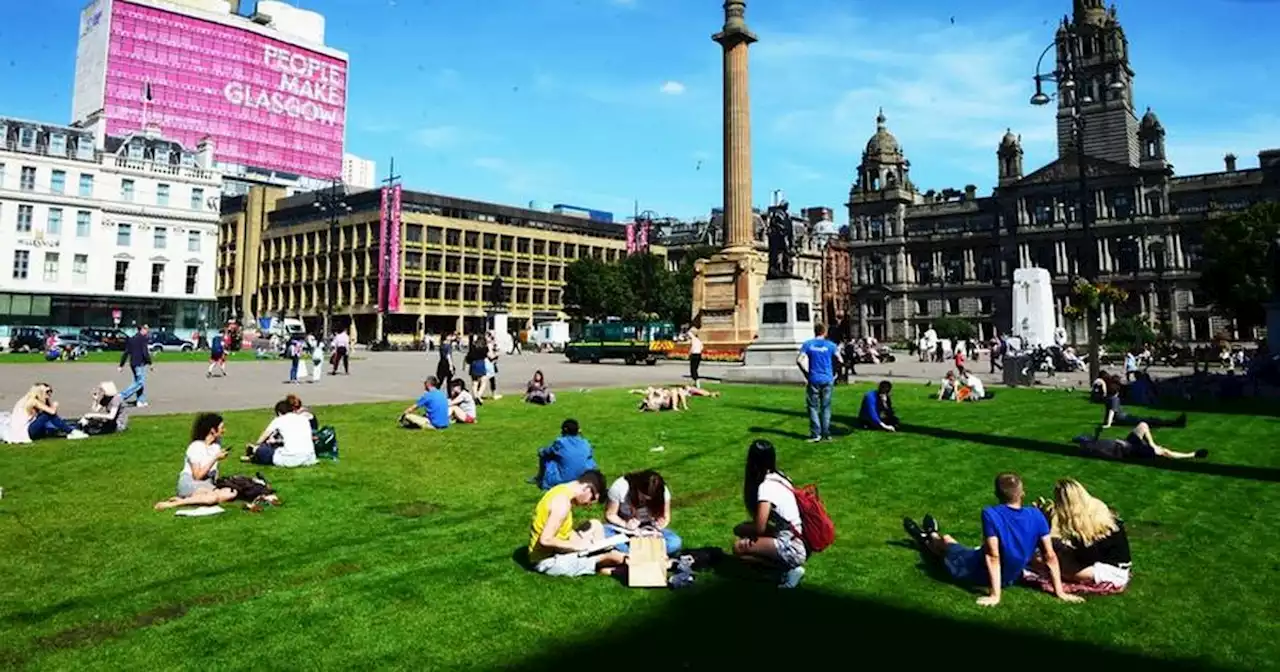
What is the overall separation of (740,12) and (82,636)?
40.0 m

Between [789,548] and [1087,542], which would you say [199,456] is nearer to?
[789,548]

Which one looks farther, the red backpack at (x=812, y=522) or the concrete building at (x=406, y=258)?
the concrete building at (x=406, y=258)

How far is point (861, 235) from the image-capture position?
110188mm

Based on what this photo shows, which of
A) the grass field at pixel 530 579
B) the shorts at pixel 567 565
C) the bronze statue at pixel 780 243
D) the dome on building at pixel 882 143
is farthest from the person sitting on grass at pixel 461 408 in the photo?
the dome on building at pixel 882 143

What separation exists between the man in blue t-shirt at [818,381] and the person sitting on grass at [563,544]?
7.13 meters

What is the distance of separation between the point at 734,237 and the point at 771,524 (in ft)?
116

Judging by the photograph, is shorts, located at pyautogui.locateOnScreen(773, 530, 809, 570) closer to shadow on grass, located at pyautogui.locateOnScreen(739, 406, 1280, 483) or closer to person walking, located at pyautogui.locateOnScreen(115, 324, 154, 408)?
shadow on grass, located at pyautogui.locateOnScreen(739, 406, 1280, 483)

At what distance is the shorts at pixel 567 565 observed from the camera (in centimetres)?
Answer: 595

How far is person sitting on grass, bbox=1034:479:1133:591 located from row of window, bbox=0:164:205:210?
68495mm

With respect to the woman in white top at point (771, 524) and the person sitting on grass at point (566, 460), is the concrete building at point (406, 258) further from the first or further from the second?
the woman in white top at point (771, 524)

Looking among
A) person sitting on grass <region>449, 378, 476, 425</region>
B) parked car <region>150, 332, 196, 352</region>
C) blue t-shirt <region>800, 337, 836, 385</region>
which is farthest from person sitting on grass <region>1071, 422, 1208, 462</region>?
parked car <region>150, 332, 196, 352</region>

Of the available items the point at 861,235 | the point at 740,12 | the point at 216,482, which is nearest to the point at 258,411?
the point at 216,482

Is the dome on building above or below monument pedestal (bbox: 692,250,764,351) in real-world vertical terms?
above

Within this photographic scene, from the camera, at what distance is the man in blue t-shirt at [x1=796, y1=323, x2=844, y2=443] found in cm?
1245
